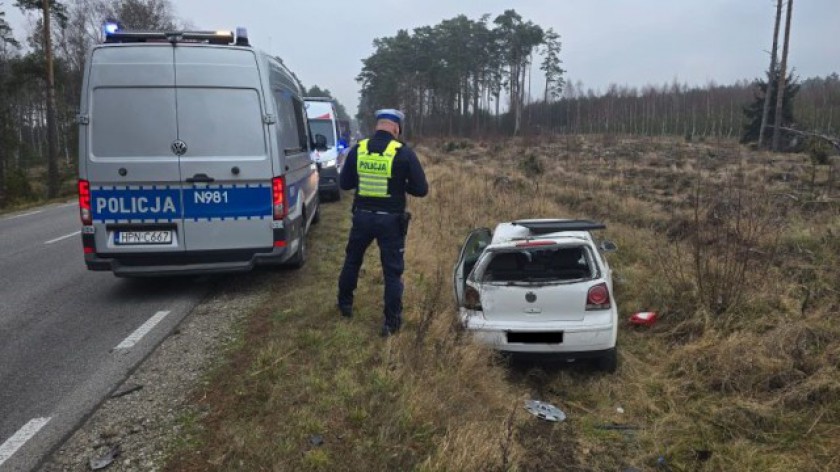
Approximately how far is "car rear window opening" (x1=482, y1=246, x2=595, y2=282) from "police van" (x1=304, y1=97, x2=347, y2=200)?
8.35 m

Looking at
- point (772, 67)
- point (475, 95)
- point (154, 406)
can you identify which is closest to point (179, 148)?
point (154, 406)

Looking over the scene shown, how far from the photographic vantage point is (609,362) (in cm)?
524

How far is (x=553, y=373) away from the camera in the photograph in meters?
5.57

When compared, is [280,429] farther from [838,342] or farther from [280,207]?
[838,342]

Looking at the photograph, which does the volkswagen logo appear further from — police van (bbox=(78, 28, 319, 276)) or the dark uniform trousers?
the dark uniform trousers

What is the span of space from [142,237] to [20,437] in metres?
2.79

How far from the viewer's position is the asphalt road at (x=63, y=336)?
347 centimetres

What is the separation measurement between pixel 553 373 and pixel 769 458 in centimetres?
209

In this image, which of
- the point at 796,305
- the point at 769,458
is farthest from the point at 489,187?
the point at 769,458

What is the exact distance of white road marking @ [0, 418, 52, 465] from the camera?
3131 mm

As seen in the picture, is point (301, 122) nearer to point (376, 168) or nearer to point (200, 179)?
point (200, 179)

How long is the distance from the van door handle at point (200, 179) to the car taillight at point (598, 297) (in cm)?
392

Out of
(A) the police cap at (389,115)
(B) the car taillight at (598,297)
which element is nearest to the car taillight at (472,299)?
(B) the car taillight at (598,297)

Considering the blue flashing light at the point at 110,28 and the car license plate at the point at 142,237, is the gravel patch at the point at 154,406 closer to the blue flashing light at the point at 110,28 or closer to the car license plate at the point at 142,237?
the car license plate at the point at 142,237
